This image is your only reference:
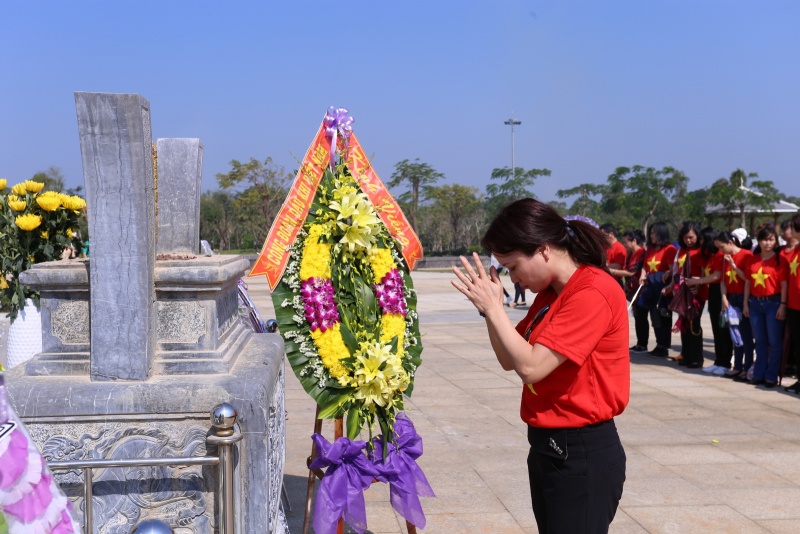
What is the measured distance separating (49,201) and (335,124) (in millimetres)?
3073

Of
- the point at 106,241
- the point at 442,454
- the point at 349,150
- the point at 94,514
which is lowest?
the point at 442,454

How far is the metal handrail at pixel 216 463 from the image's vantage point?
2621 millimetres

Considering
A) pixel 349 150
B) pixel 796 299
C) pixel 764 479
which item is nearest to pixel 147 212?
pixel 349 150

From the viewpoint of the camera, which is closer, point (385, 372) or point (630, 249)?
point (385, 372)

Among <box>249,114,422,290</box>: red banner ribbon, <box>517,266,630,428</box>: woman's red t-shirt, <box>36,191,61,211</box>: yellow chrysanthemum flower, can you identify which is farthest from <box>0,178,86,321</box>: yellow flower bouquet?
<box>517,266,630,428</box>: woman's red t-shirt

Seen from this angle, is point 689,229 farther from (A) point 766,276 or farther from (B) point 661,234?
(A) point 766,276

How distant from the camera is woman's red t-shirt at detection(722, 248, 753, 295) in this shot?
8573 millimetres

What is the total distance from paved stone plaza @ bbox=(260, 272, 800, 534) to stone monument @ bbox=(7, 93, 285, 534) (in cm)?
165

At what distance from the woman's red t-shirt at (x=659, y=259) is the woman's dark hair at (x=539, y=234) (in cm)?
811

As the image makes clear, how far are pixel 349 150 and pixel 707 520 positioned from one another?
278 centimetres

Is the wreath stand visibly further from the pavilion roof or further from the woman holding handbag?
the pavilion roof

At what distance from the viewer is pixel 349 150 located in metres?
3.84

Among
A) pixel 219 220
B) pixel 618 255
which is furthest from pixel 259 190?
→ pixel 618 255

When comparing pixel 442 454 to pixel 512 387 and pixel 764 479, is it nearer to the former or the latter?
pixel 764 479
